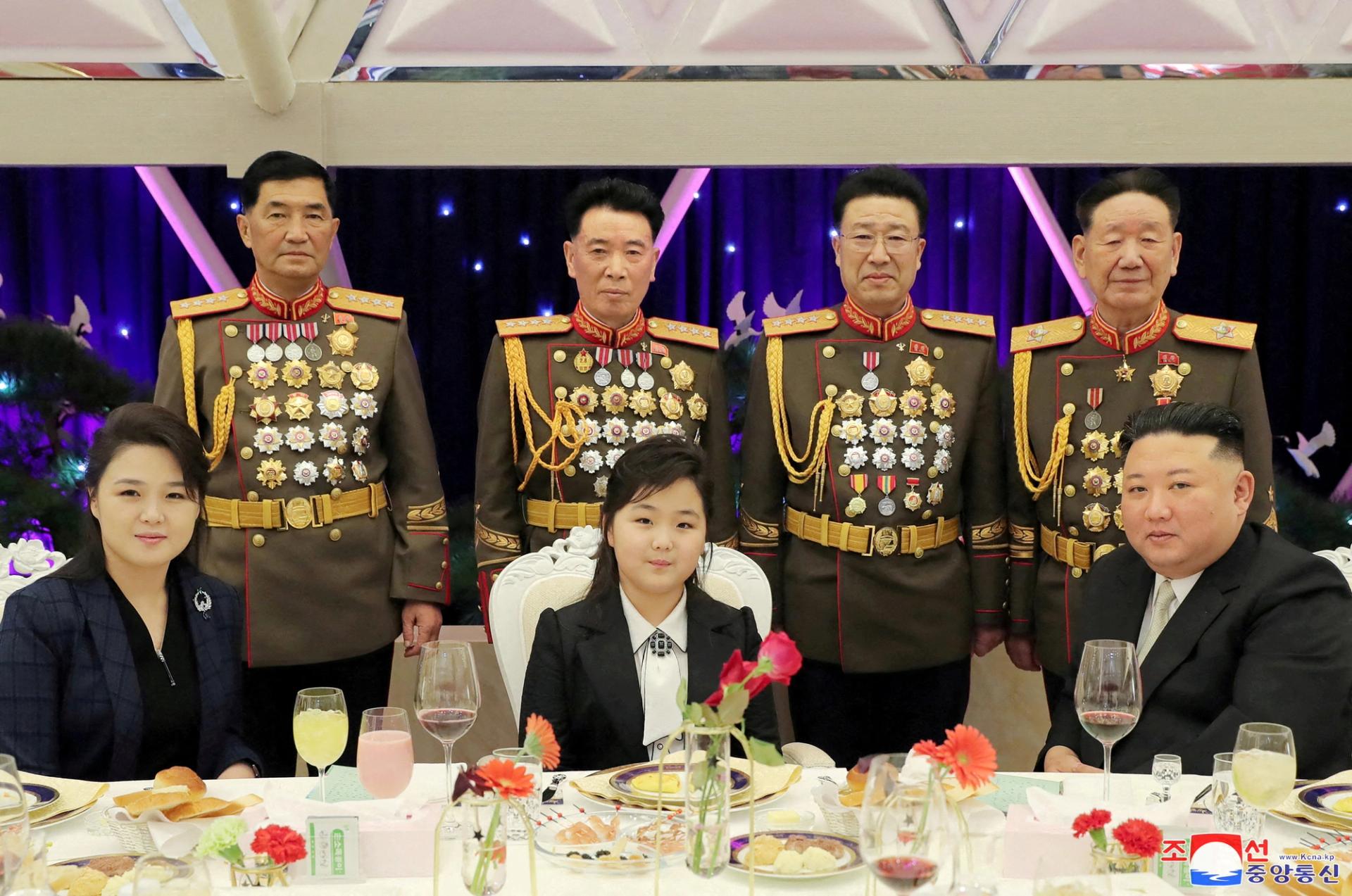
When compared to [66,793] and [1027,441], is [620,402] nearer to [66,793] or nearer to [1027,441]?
[1027,441]

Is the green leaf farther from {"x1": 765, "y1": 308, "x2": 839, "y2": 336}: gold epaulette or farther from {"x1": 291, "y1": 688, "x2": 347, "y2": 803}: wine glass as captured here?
{"x1": 765, "y1": 308, "x2": 839, "y2": 336}: gold epaulette

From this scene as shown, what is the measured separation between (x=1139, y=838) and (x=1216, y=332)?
2.01m

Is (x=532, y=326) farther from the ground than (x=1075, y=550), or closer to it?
farther from the ground

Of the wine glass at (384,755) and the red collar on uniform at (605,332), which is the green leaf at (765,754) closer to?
the wine glass at (384,755)

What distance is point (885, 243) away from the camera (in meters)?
3.29

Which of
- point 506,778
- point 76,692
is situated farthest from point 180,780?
point 506,778

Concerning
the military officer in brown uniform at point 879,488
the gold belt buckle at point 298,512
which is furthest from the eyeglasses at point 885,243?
the gold belt buckle at point 298,512

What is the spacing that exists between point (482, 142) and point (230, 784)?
8.30 ft

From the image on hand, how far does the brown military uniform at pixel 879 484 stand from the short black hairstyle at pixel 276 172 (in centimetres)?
115

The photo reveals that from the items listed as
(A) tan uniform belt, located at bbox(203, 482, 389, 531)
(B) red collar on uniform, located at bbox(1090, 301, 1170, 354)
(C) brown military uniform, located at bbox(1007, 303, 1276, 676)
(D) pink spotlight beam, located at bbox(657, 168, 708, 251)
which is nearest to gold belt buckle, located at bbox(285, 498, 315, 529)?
(A) tan uniform belt, located at bbox(203, 482, 389, 531)

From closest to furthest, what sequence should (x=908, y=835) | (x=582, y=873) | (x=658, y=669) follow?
(x=908, y=835), (x=582, y=873), (x=658, y=669)

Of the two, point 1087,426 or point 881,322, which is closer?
point 1087,426

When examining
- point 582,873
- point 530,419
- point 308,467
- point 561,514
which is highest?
point 530,419

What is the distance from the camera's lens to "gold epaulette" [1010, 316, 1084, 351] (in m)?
3.30
